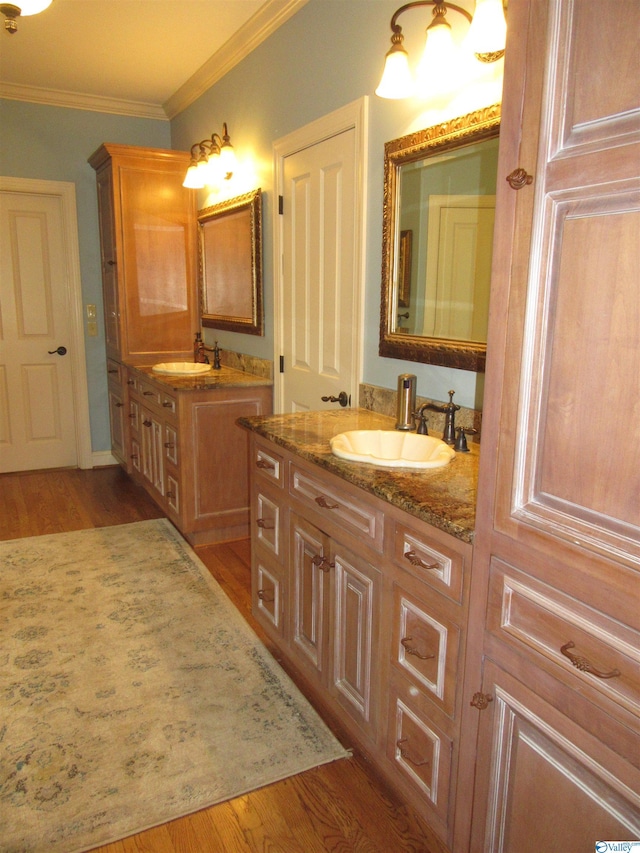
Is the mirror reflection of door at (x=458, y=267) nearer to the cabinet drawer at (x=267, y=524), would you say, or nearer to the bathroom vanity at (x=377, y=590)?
the bathroom vanity at (x=377, y=590)

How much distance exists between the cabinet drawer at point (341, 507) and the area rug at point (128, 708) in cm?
72

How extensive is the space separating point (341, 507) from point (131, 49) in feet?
10.5

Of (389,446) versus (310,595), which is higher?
(389,446)

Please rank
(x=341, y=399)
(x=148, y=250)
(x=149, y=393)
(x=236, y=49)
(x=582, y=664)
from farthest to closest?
(x=148, y=250) < (x=149, y=393) < (x=236, y=49) < (x=341, y=399) < (x=582, y=664)

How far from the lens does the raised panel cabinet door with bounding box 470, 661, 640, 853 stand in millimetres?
984

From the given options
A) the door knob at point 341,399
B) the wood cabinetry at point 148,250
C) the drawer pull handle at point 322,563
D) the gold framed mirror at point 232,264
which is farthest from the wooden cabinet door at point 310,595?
the wood cabinetry at point 148,250

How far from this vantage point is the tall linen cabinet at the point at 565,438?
35.6 inches

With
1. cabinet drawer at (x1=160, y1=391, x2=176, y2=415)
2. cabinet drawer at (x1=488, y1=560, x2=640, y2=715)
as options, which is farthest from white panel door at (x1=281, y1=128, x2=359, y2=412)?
cabinet drawer at (x1=488, y1=560, x2=640, y2=715)

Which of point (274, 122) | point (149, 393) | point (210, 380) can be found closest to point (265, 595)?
point (210, 380)

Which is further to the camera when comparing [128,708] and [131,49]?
[131,49]

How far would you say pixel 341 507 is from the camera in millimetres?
1724

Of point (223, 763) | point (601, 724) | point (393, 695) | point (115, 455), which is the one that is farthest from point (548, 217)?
point (115, 455)

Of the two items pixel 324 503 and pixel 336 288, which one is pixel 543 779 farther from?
pixel 336 288

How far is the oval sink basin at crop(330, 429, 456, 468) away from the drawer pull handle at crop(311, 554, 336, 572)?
1.09ft
